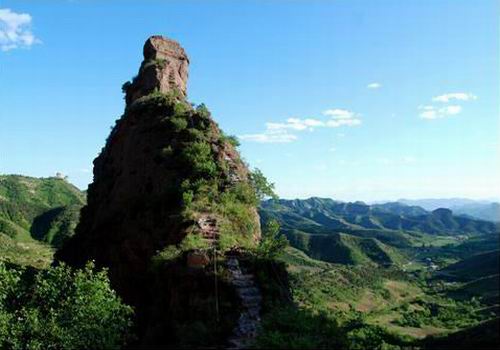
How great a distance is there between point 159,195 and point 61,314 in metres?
12.6

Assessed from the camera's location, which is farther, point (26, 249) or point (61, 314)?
point (26, 249)

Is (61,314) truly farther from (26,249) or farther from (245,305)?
(26,249)

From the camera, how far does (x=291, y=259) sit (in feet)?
543

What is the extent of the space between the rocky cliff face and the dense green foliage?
2.73 metres

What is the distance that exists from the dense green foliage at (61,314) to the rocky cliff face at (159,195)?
2734 mm

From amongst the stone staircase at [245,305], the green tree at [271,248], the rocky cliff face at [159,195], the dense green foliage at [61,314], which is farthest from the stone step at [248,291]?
the dense green foliage at [61,314]

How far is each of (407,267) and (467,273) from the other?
123 ft

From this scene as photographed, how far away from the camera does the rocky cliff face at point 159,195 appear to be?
98.1 feet

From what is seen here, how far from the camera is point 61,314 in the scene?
2491 centimetres

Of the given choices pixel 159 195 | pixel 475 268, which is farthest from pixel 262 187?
pixel 475 268

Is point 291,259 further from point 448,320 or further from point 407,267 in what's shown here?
point 448,320

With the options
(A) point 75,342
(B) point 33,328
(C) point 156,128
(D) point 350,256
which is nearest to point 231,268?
(A) point 75,342

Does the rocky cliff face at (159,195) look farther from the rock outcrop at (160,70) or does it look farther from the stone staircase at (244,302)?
the stone staircase at (244,302)

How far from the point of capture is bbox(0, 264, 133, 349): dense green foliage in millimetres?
23406
